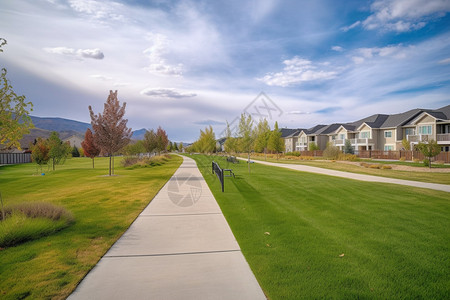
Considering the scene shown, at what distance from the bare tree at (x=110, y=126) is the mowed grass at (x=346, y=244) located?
12635 mm

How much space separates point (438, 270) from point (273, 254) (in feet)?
8.28

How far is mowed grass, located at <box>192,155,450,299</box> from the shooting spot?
3.55 meters

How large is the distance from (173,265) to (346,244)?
3.34 metres

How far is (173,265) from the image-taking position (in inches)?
165

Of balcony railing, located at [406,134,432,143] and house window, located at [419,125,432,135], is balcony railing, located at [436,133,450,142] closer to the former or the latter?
balcony railing, located at [406,134,432,143]

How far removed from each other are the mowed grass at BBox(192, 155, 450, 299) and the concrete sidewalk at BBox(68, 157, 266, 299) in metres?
0.32

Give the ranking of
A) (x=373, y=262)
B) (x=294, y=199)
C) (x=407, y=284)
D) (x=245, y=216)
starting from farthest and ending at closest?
(x=294, y=199) < (x=245, y=216) < (x=373, y=262) < (x=407, y=284)

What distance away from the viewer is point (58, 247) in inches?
194

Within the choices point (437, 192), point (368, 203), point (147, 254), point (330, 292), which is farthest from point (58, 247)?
point (437, 192)

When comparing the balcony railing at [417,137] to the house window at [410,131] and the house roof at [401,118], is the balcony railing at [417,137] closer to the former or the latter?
the house window at [410,131]

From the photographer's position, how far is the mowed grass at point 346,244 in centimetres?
355

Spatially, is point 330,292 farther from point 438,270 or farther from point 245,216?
point 245,216

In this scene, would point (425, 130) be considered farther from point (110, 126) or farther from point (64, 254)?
point (64, 254)

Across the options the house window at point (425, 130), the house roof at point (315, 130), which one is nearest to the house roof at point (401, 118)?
the house window at point (425, 130)
